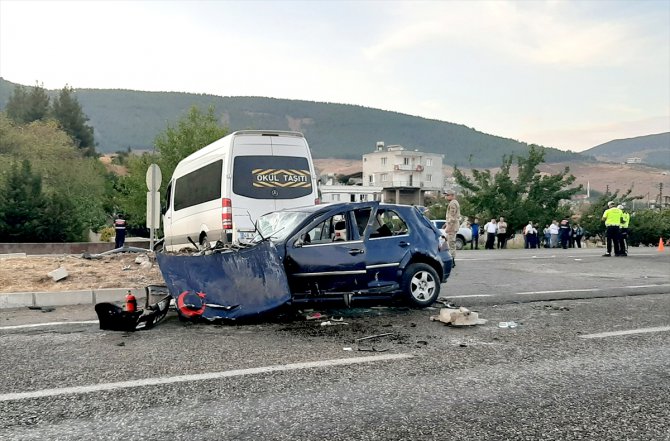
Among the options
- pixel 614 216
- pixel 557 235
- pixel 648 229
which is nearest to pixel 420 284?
pixel 614 216

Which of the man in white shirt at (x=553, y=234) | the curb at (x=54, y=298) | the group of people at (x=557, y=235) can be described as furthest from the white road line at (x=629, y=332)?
the man in white shirt at (x=553, y=234)

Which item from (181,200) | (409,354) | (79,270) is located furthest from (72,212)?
(409,354)

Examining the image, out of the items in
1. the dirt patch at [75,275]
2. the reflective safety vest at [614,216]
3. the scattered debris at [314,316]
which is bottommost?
the scattered debris at [314,316]

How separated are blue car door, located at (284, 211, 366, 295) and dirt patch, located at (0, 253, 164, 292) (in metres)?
3.97

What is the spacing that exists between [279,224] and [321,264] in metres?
1.10

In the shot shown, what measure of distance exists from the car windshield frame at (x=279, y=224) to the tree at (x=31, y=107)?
3601 inches

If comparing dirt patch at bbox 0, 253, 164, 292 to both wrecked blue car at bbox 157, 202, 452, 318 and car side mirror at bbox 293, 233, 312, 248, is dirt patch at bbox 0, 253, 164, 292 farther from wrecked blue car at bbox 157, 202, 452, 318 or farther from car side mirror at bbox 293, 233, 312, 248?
car side mirror at bbox 293, 233, 312, 248

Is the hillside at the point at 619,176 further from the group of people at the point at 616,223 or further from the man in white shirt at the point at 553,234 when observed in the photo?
the group of people at the point at 616,223

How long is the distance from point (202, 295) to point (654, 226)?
1596 inches

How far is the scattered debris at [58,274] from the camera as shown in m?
10.1

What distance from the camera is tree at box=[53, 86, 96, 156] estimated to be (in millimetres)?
91188

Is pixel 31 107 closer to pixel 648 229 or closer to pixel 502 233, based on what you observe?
pixel 502 233

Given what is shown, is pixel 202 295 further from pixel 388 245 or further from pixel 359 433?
pixel 359 433

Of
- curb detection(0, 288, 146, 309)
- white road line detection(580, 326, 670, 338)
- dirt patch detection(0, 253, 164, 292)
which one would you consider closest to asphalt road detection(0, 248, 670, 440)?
white road line detection(580, 326, 670, 338)
